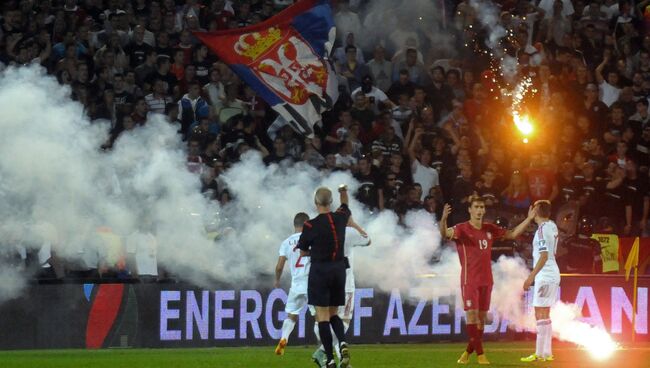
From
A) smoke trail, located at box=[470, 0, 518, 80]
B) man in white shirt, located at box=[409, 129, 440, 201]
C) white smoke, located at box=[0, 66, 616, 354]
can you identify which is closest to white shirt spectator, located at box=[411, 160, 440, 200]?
man in white shirt, located at box=[409, 129, 440, 201]

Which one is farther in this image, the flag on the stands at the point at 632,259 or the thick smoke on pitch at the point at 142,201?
the flag on the stands at the point at 632,259

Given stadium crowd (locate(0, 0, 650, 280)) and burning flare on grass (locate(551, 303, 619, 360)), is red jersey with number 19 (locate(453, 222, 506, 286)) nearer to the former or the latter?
burning flare on grass (locate(551, 303, 619, 360))

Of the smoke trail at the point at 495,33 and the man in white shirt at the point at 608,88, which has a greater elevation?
the smoke trail at the point at 495,33

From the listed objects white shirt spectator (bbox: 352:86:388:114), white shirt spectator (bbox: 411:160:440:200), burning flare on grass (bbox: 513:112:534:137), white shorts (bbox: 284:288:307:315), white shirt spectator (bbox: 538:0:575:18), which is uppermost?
white shirt spectator (bbox: 538:0:575:18)

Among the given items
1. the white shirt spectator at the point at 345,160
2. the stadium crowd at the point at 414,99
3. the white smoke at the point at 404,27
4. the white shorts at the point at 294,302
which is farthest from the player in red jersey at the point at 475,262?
the white smoke at the point at 404,27

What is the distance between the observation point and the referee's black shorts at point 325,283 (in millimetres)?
13336

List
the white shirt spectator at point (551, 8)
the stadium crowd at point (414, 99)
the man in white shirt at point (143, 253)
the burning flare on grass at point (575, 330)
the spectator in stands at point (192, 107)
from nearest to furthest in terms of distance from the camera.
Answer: the man in white shirt at point (143, 253) → the burning flare on grass at point (575, 330) → the stadium crowd at point (414, 99) → the spectator in stands at point (192, 107) → the white shirt spectator at point (551, 8)

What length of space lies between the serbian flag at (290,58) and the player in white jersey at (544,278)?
5.85 m

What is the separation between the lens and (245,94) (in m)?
21.2

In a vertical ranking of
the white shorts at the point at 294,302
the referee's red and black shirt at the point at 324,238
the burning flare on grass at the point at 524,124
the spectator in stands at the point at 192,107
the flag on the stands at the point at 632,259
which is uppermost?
the burning flare on grass at the point at 524,124

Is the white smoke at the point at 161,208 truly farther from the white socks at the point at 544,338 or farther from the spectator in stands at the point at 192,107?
the white socks at the point at 544,338

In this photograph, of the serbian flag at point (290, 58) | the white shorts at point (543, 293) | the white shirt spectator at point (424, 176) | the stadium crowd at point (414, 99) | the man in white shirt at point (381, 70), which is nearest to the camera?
the white shorts at point (543, 293)

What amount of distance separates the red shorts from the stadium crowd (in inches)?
167

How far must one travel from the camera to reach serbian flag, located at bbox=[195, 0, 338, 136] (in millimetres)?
20578
